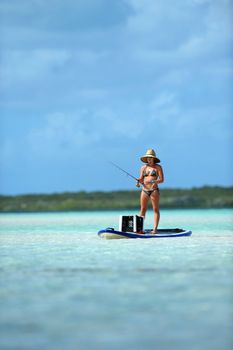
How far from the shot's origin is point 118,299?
788 cm

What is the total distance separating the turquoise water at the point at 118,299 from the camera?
Result: 244 inches

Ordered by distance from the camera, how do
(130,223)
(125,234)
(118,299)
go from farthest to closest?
(130,223)
(125,234)
(118,299)

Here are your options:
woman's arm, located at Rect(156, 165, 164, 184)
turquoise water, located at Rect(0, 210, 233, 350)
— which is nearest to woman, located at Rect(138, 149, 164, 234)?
woman's arm, located at Rect(156, 165, 164, 184)

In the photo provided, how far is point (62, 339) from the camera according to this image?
619 centimetres

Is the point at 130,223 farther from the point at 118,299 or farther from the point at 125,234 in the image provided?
the point at 118,299

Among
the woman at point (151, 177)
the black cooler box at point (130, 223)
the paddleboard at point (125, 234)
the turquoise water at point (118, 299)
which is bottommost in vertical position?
the turquoise water at point (118, 299)

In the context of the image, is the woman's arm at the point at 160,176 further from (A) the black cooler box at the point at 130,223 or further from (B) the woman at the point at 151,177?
(A) the black cooler box at the point at 130,223

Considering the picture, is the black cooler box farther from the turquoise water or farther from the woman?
the turquoise water

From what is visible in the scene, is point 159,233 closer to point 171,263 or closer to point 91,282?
point 171,263

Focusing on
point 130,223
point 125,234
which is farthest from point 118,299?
point 130,223

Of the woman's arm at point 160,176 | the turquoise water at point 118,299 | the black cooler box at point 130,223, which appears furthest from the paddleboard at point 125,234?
the turquoise water at point 118,299

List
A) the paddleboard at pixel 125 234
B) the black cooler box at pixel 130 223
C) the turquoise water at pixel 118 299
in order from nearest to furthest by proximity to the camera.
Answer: the turquoise water at pixel 118 299, the paddleboard at pixel 125 234, the black cooler box at pixel 130 223

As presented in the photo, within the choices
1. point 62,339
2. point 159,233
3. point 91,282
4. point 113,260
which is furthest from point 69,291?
point 159,233

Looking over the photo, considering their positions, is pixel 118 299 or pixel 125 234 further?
pixel 125 234
